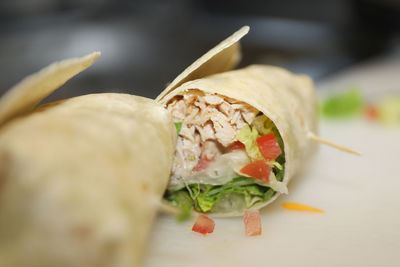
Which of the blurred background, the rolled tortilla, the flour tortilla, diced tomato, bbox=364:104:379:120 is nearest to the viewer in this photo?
the rolled tortilla

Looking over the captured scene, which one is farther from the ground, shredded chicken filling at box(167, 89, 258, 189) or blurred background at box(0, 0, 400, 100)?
shredded chicken filling at box(167, 89, 258, 189)

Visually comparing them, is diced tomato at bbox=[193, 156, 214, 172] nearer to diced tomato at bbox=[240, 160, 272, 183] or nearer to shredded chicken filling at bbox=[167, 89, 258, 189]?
shredded chicken filling at bbox=[167, 89, 258, 189]

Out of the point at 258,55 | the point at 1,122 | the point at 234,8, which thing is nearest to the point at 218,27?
the point at 234,8

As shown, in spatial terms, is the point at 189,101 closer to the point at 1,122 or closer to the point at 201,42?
the point at 1,122

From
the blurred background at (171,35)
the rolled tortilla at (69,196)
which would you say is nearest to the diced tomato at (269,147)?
the rolled tortilla at (69,196)

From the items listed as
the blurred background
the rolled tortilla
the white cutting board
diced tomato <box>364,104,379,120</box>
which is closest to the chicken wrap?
the white cutting board

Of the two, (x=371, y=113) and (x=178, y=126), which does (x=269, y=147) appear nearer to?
(x=178, y=126)

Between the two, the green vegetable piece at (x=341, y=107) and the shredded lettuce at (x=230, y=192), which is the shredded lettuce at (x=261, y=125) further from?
the green vegetable piece at (x=341, y=107)
